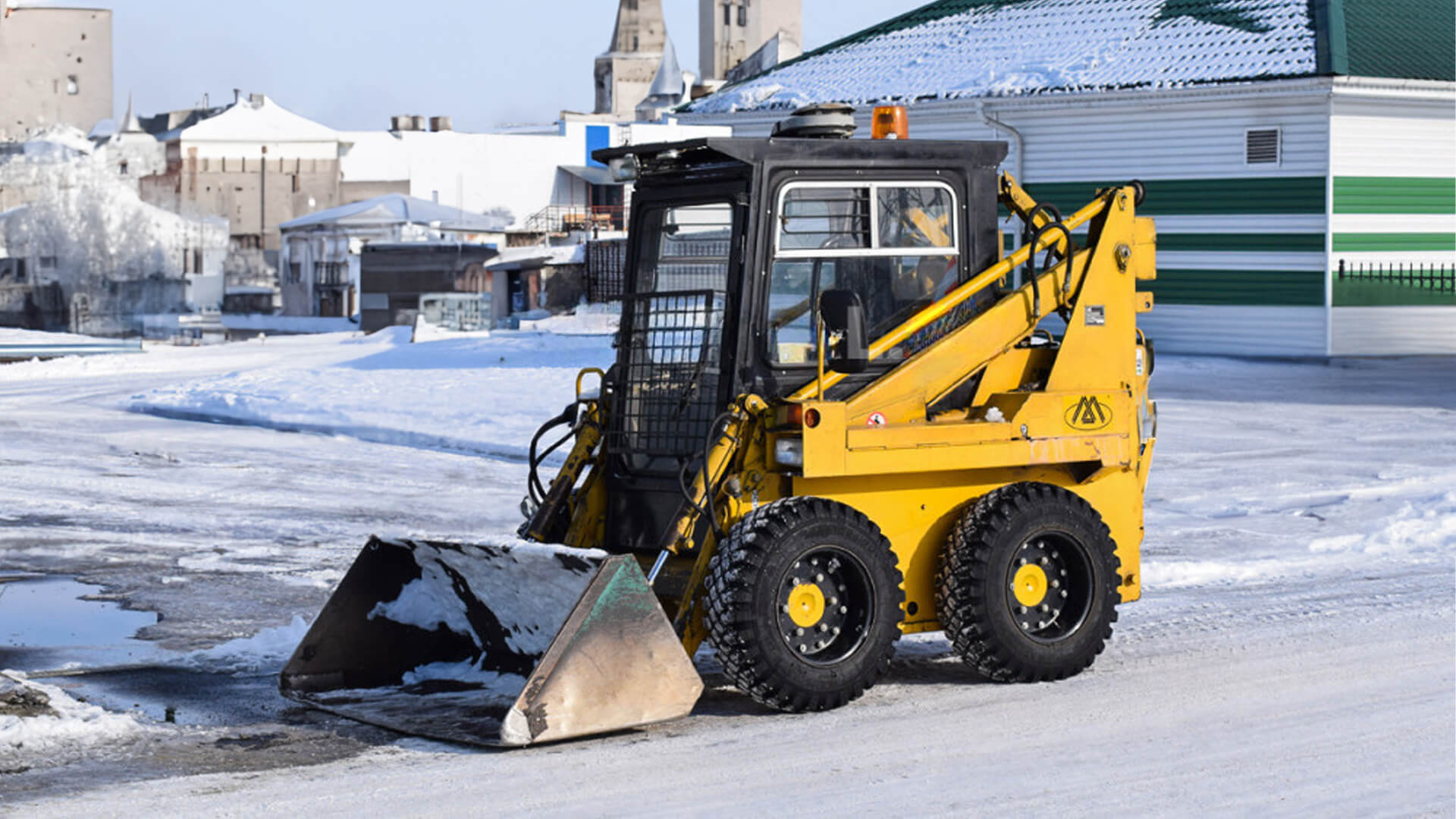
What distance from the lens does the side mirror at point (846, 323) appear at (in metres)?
7.48

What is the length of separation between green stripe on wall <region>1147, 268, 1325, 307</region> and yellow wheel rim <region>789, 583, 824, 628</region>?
2263 centimetres

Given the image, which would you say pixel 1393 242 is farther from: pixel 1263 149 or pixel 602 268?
pixel 602 268

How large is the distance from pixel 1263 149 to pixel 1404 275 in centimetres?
293

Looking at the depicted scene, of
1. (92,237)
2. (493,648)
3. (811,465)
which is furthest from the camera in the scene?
(92,237)

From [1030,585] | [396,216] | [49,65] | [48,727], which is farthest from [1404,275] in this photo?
[49,65]

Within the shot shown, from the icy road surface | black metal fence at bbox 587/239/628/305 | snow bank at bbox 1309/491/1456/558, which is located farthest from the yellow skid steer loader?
black metal fence at bbox 587/239/628/305

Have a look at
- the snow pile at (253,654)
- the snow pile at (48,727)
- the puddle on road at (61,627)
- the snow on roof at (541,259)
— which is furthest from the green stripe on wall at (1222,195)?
the snow on roof at (541,259)

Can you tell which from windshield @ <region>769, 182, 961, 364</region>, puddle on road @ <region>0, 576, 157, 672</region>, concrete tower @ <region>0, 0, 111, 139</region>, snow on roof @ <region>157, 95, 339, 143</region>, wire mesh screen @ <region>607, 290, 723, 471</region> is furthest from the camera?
concrete tower @ <region>0, 0, 111, 139</region>

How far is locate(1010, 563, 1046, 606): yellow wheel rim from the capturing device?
26.9ft

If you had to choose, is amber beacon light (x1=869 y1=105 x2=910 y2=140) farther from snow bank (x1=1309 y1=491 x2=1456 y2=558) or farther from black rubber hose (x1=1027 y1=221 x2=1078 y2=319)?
snow bank (x1=1309 y1=491 x2=1456 y2=558)

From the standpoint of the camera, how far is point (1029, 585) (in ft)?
27.0

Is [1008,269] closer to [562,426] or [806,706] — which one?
[806,706]

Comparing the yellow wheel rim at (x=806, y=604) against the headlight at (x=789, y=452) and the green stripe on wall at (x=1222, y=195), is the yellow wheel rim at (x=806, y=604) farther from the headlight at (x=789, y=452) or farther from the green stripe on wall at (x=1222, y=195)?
the green stripe on wall at (x=1222, y=195)

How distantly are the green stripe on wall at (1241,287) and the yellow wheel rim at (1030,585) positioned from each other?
2174 centimetres
